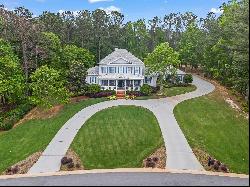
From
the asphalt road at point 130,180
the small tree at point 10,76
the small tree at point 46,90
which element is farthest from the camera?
the small tree at point 10,76

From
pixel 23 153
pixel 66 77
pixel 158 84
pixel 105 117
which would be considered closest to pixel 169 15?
pixel 158 84

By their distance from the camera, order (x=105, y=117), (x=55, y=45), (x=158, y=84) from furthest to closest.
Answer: (x=158, y=84) < (x=55, y=45) < (x=105, y=117)

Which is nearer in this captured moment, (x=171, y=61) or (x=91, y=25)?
(x=171, y=61)

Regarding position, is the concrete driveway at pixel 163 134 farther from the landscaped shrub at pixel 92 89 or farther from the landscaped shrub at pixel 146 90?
the landscaped shrub at pixel 92 89

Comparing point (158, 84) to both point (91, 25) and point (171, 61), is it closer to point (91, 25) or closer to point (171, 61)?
point (171, 61)

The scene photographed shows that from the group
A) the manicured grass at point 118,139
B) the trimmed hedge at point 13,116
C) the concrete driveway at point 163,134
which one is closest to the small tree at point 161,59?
the concrete driveway at point 163,134

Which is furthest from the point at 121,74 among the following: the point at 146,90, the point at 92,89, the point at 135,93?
the point at 92,89

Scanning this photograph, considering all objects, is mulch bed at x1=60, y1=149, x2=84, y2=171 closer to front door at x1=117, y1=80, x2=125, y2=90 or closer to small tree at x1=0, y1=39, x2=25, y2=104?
small tree at x1=0, y1=39, x2=25, y2=104

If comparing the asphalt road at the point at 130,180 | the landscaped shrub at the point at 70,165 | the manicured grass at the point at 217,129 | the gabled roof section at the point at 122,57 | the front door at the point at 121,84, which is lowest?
the landscaped shrub at the point at 70,165
